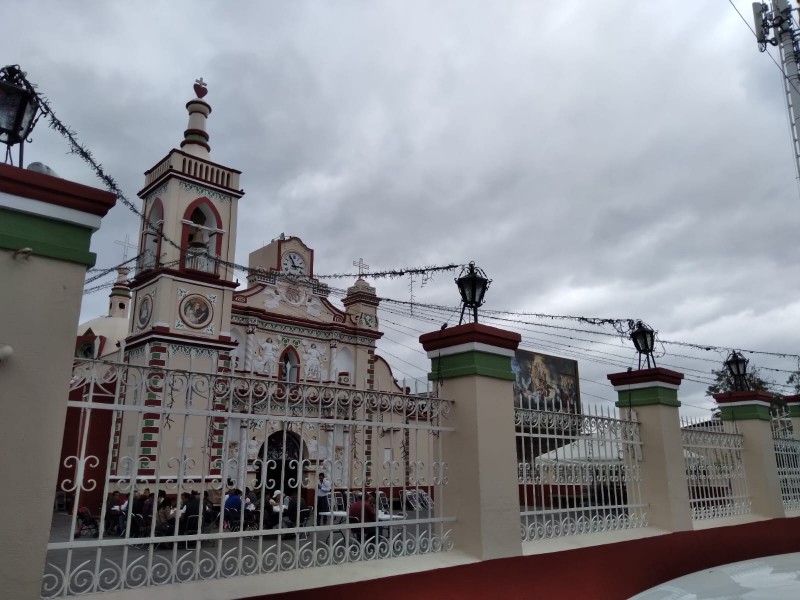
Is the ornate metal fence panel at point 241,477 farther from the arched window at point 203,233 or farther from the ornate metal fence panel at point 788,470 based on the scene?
the arched window at point 203,233

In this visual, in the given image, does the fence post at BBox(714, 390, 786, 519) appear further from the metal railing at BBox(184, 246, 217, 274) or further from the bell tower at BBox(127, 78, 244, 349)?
the metal railing at BBox(184, 246, 217, 274)

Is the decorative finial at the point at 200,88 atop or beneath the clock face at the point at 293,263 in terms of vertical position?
atop

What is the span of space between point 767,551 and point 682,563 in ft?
7.32

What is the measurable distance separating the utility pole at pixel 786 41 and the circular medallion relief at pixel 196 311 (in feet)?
41.5

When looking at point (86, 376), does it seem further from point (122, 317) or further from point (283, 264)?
point (122, 317)

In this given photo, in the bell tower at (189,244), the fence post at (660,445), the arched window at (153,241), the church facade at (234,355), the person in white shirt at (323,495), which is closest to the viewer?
the church facade at (234,355)

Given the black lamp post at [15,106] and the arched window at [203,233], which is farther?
the arched window at [203,233]

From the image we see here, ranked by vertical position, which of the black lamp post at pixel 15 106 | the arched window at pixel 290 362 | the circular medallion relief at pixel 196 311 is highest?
the circular medallion relief at pixel 196 311

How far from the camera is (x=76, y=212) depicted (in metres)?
3.09

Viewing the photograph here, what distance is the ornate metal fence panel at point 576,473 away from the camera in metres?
5.19

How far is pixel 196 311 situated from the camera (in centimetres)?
1509

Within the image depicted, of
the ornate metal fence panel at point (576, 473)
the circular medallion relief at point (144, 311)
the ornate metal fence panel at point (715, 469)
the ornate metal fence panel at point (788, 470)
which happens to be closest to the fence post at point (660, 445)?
the ornate metal fence panel at point (576, 473)

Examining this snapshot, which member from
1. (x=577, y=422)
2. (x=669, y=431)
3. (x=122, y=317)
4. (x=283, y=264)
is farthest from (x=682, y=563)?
(x=122, y=317)

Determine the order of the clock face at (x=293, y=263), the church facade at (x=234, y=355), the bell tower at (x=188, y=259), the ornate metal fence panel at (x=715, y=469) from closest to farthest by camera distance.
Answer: the church facade at (x=234, y=355), the ornate metal fence panel at (x=715, y=469), the bell tower at (x=188, y=259), the clock face at (x=293, y=263)
